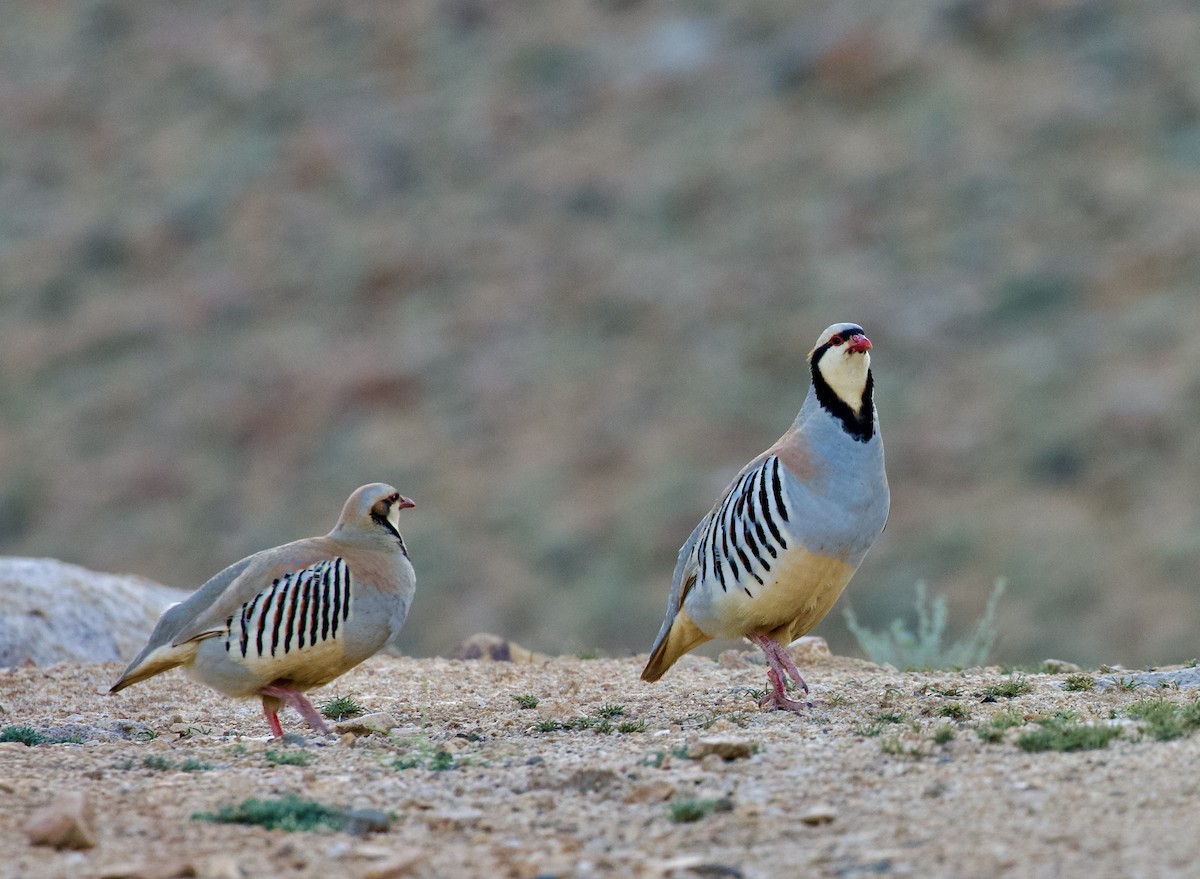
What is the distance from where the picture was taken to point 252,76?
3203 centimetres

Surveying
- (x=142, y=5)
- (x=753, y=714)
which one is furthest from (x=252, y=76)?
(x=753, y=714)

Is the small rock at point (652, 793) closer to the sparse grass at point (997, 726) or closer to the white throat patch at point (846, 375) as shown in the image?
the sparse grass at point (997, 726)

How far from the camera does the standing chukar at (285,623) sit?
698 centimetres

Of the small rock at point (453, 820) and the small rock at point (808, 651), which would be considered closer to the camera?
the small rock at point (453, 820)

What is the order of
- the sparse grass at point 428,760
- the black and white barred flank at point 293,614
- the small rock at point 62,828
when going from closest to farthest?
1. the small rock at point 62,828
2. the sparse grass at point 428,760
3. the black and white barred flank at point 293,614

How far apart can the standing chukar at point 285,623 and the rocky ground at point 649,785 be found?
25cm

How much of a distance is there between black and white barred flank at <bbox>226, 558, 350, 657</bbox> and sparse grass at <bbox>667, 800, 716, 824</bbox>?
87.8 inches

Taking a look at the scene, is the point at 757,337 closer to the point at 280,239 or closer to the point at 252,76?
the point at 280,239

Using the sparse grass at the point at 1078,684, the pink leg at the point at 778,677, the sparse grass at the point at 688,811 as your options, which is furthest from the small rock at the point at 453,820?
the sparse grass at the point at 1078,684

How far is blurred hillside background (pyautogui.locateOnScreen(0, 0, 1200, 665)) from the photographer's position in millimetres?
21703

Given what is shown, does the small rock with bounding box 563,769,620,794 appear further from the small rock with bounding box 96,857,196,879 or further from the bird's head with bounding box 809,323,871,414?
the bird's head with bounding box 809,323,871,414

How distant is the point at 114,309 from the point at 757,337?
1103 cm

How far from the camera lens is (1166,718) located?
19.4ft

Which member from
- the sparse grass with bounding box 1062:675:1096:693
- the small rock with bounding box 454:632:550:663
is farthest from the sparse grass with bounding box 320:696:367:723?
the sparse grass with bounding box 1062:675:1096:693
